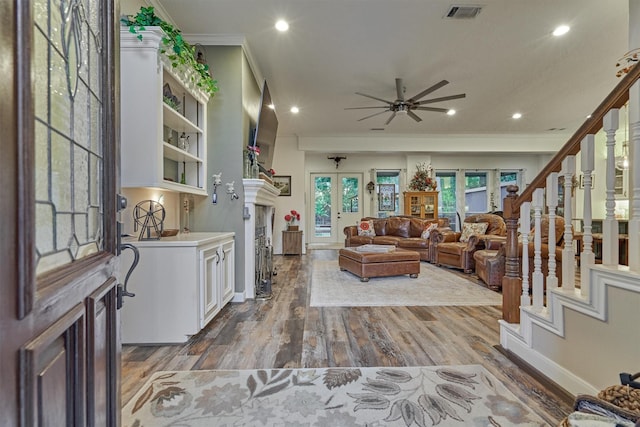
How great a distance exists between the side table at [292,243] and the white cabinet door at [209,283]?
4259mm

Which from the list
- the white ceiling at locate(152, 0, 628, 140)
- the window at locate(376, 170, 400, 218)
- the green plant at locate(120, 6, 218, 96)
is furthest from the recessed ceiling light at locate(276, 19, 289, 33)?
the window at locate(376, 170, 400, 218)

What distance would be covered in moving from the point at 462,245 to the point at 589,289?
379 cm

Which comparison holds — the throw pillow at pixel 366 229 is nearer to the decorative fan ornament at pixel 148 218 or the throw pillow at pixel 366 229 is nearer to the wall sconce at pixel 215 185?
the wall sconce at pixel 215 185

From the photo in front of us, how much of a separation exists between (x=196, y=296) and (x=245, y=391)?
2.89 ft

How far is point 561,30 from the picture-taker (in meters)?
3.23

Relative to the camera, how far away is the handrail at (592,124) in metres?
1.39

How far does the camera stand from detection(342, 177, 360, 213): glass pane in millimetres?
9078

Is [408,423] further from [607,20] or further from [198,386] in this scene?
[607,20]

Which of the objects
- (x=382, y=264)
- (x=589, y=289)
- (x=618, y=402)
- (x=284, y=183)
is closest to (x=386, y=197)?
(x=284, y=183)

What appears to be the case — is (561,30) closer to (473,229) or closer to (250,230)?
(473,229)

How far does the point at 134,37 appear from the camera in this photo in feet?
7.33

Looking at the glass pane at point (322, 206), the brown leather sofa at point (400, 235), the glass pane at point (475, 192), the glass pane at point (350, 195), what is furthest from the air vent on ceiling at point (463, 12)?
the glass pane at point (475, 192)

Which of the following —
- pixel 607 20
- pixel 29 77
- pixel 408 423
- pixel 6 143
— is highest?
pixel 607 20

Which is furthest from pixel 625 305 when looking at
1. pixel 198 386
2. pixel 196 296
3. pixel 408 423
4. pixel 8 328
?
pixel 196 296
